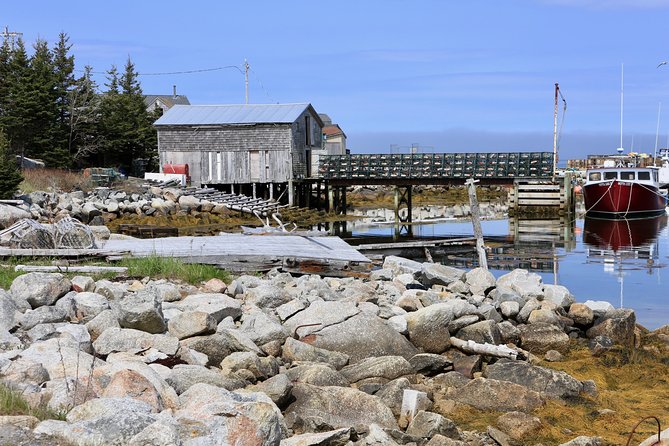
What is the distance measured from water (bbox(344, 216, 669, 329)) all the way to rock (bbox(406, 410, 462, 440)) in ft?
27.2

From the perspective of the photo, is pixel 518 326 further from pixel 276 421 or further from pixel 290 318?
pixel 276 421

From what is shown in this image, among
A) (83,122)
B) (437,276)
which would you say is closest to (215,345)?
(437,276)

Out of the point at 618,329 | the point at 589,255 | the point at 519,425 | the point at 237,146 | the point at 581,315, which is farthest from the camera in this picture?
the point at 237,146

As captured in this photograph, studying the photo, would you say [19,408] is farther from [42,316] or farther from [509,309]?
[509,309]

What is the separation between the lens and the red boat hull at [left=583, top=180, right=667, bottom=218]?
43.6m

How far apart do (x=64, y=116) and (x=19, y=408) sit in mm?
43765

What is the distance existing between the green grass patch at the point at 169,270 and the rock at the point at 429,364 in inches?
178

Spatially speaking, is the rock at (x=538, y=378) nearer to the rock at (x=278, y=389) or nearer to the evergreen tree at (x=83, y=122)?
the rock at (x=278, y=389)

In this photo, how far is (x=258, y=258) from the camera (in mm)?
15805

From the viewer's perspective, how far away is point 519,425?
329 inches

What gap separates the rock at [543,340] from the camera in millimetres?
11945

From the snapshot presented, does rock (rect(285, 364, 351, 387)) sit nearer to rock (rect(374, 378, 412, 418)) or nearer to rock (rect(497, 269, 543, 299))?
rock (rect(374, 378, 412, 418))

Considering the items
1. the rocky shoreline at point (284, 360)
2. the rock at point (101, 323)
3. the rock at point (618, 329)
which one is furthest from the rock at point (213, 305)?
the rock at point (618, 329)

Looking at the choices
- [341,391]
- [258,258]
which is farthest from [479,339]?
[258,258]
